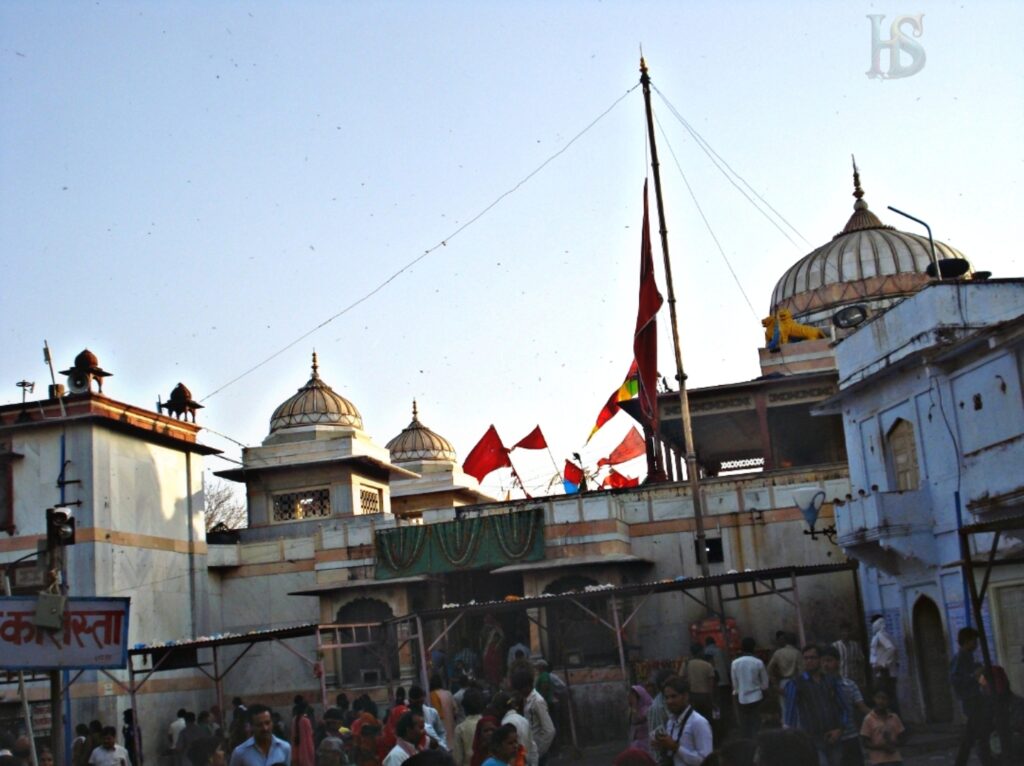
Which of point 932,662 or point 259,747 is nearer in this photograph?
point 259,747

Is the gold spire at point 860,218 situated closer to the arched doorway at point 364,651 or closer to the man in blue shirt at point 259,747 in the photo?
the arched doorway at point 364,651

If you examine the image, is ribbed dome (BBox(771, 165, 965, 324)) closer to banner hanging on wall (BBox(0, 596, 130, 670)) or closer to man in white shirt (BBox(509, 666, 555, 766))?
man in white shirt (BBox(509, 666, 555, 766))

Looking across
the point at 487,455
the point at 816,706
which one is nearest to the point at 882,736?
the point at 816,706

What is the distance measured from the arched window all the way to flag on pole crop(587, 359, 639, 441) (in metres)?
11.5

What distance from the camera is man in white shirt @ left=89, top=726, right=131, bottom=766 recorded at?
46.0 feet

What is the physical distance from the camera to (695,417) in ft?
108

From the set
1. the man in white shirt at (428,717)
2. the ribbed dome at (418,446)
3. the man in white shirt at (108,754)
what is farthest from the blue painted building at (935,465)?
the ribbed dome at (418,446)

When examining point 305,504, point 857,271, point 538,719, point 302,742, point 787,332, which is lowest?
point 302,742

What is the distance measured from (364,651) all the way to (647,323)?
29.9 feet

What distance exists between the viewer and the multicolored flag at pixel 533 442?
118ft

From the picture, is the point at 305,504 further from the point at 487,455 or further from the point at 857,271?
the point at 857,271

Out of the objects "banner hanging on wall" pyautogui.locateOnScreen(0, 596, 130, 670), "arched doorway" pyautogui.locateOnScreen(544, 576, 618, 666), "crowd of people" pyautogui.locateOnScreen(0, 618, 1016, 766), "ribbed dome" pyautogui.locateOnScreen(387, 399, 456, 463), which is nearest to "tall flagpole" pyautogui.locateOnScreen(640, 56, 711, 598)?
"arched doorway" pyautogui.locateOnScreen(544, 576, 618, 666)

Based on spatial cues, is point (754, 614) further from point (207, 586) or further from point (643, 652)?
point (207, 586)

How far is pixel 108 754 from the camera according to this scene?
1427 cm
